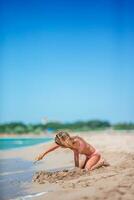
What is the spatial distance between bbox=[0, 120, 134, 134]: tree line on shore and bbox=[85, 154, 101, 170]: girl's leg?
6822cm

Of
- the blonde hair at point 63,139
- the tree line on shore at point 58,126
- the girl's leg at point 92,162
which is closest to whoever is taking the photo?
the blonde hair at point 63,139

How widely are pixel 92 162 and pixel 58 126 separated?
287 feet

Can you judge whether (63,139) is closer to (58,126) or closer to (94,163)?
(94,163)

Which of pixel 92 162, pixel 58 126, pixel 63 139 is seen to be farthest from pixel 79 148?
pixel 58 126

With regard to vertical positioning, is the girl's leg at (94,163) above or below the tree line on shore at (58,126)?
above

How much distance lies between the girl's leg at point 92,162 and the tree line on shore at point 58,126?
68.2 metres

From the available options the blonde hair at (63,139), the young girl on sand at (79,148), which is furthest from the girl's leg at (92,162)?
the blonde hair at (63,139)

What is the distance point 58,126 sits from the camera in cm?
9606

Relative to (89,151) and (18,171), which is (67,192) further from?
(18,171)

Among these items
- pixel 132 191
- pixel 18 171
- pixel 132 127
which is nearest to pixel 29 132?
pixel 132 127

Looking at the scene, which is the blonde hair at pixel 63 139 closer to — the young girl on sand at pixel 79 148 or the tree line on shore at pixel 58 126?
the young girl on sand at pixel 79 148

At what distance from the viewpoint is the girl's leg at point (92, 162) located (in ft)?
28.0

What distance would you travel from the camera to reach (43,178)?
Result: 7945mm

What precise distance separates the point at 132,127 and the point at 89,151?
88.2 metres
